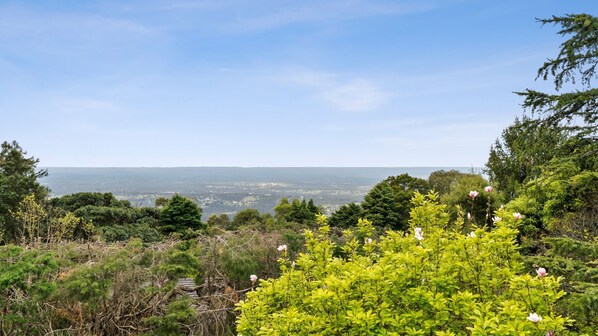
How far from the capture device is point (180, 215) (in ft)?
68.6

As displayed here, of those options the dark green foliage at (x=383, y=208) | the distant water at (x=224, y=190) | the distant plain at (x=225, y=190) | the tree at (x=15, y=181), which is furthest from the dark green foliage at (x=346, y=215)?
the tree at (x=15, y=181)

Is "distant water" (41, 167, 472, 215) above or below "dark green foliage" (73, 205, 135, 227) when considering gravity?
below

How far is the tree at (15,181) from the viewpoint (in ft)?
65.1

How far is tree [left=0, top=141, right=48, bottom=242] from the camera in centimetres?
1983

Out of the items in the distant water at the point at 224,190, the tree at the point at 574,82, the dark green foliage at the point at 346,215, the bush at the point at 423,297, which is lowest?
the distant water at the point at 224,190

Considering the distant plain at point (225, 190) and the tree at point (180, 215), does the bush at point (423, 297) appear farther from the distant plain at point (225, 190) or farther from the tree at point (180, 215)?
the distant plain at point (225, 190)

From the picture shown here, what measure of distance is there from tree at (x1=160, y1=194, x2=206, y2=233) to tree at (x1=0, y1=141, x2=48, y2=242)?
6.57 metres

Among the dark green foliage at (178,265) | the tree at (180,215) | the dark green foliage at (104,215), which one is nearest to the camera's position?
the dark green foliage at (178,265)

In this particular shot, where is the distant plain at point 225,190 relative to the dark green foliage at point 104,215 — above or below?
below

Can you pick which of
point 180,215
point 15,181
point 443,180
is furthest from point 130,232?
point 443,180

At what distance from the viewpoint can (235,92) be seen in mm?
27391

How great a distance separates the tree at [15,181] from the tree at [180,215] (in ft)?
21.6

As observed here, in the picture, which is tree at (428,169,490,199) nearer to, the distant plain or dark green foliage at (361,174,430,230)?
the distant plain

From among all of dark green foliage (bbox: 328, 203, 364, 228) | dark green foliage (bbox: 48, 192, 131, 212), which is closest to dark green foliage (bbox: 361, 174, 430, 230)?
dark green foliage (bbox: 328, 203, 364, 228)
